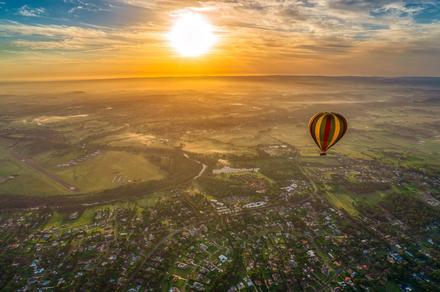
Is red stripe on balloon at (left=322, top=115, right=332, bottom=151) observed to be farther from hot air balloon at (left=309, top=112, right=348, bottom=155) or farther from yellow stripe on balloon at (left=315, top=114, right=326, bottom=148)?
yellow stripe on balloon at (left=315, top=114, right=326, bottom=148)

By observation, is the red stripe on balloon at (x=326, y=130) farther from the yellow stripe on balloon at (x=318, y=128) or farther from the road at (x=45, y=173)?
the road at (x=45, y=173)

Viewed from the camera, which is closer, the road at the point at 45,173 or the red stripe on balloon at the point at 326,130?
the red stripe on balloon at the point at 326,130

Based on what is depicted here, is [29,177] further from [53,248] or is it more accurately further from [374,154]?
[374,154]

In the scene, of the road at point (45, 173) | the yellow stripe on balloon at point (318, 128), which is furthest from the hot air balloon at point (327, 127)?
the road at point (45, 173)

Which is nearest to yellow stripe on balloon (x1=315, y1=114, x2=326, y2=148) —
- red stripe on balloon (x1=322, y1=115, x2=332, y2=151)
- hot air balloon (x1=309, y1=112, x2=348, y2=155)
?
hot air balloon (x1=309, y1=112, x2=348, y2=155)

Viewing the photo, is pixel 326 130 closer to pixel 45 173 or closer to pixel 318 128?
pixel 318 128

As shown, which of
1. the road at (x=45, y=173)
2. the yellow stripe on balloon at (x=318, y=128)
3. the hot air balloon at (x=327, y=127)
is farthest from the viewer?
the road at (x=45, y=173)

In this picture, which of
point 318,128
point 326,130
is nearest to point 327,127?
point 326,130

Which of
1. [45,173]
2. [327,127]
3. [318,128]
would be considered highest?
[327,127]
